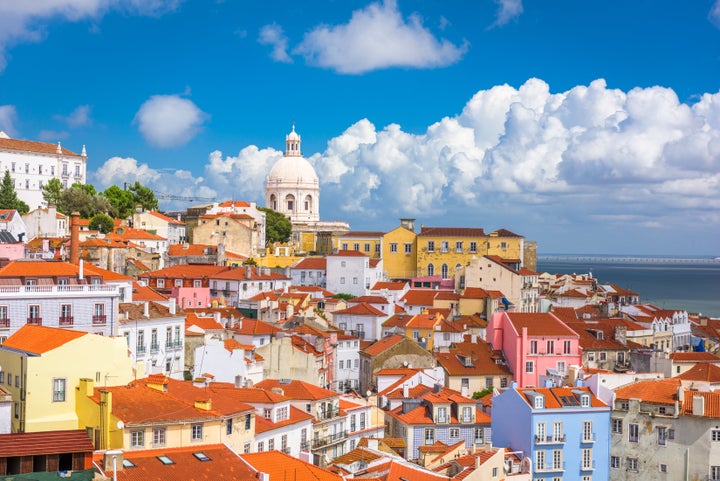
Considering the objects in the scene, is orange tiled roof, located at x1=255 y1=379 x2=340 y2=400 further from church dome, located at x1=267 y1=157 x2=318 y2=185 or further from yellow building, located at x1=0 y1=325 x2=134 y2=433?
church dome, located at x1=267 y1=157 x2=318 y2=185

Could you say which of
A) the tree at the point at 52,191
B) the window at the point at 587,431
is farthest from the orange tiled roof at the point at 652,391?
the tree at the point at 52,191

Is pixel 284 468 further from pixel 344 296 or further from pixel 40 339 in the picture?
pixel 344 296

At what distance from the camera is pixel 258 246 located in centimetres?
10150

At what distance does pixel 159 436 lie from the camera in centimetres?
2884

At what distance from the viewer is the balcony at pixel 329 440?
4041 cm

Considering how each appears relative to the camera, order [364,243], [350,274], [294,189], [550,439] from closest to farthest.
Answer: [550,439] → [350,274] → [364,243] → [294,189]

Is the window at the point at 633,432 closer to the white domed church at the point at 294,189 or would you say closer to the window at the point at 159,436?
the window at the point at 159,436

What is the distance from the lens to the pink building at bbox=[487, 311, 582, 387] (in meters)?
58.8

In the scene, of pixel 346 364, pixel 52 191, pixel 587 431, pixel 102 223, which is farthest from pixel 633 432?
pixel 52 191

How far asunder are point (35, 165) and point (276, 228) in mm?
29185

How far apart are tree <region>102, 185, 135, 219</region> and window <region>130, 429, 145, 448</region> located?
78.4 metres

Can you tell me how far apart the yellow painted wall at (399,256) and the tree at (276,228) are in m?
22.2

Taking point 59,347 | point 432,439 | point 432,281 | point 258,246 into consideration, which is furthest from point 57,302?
point 258,246

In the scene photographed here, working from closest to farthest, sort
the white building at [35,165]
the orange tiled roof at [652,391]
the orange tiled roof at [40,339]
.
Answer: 1. the orange tiled roof at [40,339]
2. the orange tiled roof at [652,391]
3. the white building at [35,165]
